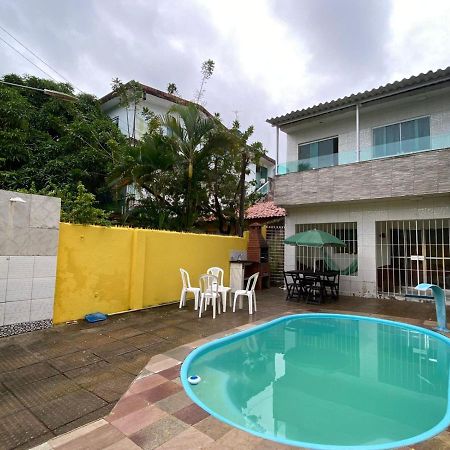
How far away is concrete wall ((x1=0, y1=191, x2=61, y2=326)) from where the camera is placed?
18.2 feet

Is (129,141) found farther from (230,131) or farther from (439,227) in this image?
(439,227)

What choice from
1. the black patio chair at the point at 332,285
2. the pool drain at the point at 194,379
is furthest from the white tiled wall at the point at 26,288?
the black patio chair at the point at 332,285

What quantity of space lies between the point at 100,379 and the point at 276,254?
1064 cm

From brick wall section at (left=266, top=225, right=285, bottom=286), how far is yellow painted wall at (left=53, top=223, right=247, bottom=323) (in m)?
4.35

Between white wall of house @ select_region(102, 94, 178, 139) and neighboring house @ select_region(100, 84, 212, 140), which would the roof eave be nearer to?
neighboring house @ select_region(100, 84, 212, 140)

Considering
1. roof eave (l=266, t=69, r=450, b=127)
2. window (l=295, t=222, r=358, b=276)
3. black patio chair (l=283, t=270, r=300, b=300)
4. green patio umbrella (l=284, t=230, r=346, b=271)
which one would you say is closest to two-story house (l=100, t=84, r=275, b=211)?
roof eave (l=266, t=69, r=450, b=127)

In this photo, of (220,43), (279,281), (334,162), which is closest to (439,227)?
(334,162)

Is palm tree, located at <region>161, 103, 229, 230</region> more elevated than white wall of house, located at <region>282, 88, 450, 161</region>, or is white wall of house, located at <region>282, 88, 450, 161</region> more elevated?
white wall of house, located at <region>282, 88, 450, 161</region>

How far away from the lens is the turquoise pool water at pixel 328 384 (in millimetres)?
3199

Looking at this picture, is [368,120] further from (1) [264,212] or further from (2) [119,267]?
(2) [119,267]

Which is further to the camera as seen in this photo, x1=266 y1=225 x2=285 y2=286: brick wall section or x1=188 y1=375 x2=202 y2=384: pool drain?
x1=266 y1=225 x2=285 y2=286: brick wall section

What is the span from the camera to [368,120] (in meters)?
11.8

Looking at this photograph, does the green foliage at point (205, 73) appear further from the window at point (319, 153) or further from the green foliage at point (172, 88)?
the window at point (319, 153)

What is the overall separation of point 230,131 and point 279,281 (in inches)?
268
